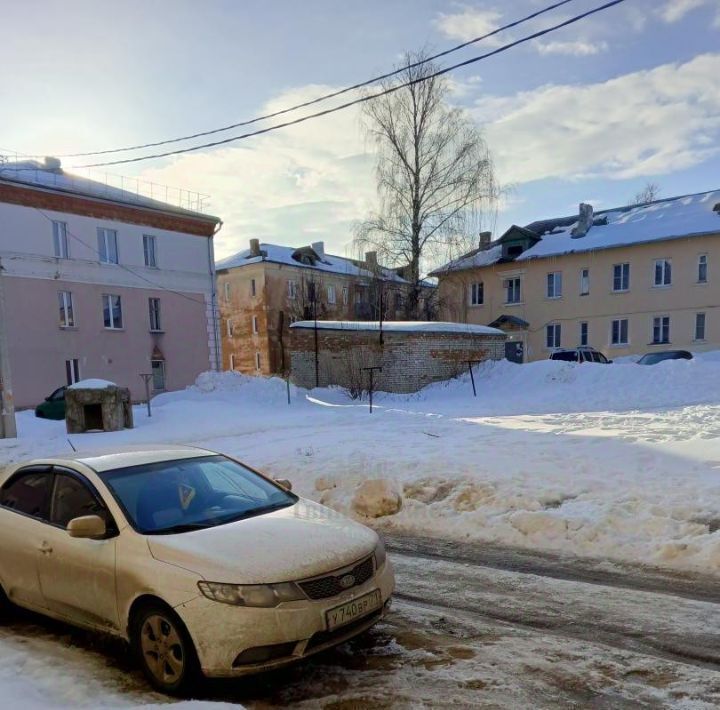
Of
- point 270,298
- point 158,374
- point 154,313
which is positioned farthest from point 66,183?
point 270,298

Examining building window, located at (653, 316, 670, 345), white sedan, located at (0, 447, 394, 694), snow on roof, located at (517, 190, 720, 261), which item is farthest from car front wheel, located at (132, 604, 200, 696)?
snow on roof, located at (517, 190, 720, 261)

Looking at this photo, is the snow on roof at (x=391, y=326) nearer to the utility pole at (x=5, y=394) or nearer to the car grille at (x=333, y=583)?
the utility pole at (x=5, y=394)

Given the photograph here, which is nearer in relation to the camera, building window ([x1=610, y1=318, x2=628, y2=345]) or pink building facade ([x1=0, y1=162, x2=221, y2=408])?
pink building facade ([x1=0, y1=162, x2=221, y2=408])

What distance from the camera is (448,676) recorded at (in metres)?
3.42

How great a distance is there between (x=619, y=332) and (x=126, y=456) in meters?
35.5

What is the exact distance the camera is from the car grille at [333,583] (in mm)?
3385

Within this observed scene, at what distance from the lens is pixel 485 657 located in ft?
12.0

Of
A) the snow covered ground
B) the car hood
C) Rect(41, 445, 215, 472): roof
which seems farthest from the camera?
the snow covered ground

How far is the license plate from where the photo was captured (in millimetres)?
3395

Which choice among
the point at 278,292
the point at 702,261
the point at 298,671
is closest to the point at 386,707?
the point at 298,671

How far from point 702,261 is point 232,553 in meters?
36.0

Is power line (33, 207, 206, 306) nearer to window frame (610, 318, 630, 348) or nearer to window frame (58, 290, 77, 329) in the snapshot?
window frame (58, 290, 77, 329)

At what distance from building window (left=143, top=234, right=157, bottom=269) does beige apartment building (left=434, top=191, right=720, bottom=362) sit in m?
15.3

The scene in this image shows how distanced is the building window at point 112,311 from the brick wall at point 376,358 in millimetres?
12038
